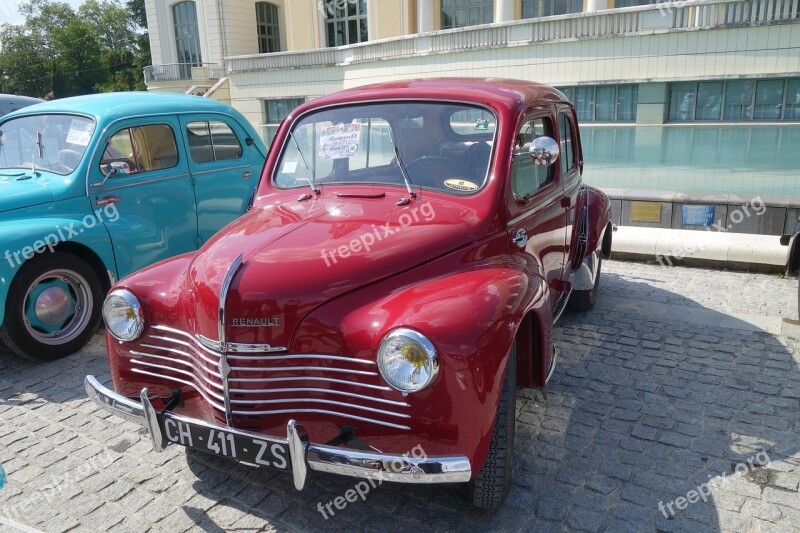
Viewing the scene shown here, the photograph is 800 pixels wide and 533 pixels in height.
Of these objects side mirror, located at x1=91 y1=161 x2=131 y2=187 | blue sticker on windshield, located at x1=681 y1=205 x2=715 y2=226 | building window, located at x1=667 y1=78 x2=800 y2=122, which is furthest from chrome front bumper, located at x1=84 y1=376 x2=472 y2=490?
building window, located at x1=667 y1=78 x2=800 y2=122

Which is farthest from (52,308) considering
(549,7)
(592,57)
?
(549,7)

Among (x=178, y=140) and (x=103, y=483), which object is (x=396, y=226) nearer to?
(x=103, y=483)

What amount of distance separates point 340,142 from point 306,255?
1.16 m

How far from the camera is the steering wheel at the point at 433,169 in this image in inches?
136

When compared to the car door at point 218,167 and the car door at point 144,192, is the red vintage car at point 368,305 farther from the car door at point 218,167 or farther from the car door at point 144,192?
the car door at point 218,167

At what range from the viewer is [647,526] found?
2805mm

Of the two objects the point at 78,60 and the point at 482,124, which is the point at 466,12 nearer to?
the point at 482,124

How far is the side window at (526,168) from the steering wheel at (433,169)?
325 millimetres

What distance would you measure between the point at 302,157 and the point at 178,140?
8.30 feet

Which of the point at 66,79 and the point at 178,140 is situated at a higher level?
the point at 66,79

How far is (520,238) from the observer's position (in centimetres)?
350

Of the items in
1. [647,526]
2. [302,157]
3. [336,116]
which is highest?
[336,116]

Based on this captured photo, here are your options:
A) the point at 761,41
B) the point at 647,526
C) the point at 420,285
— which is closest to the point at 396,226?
the point at 420,285

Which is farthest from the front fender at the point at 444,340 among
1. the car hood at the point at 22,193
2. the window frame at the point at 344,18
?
the window frame at the point at 344,18
